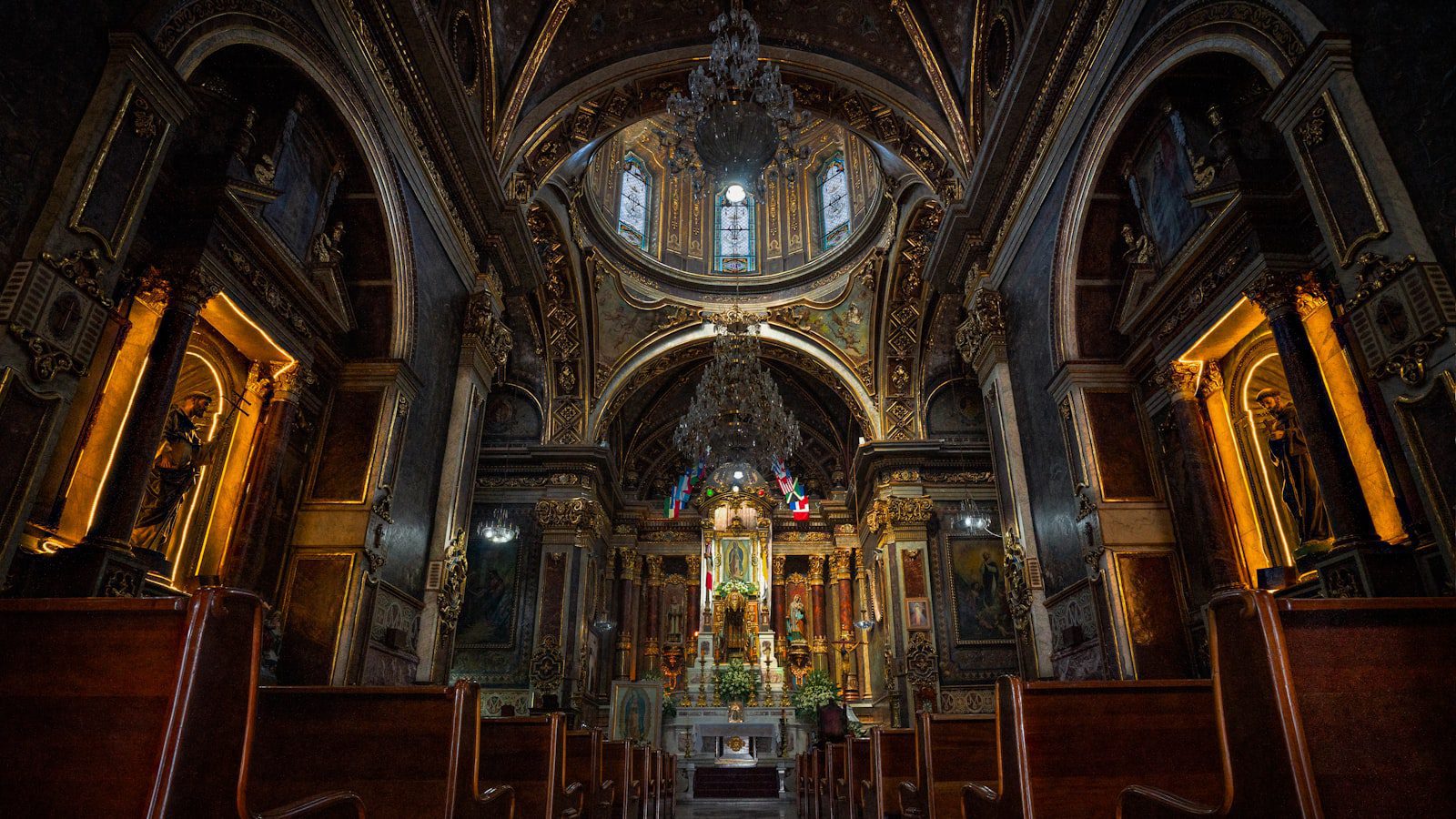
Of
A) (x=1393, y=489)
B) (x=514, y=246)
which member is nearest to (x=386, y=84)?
(x=514, y=246)

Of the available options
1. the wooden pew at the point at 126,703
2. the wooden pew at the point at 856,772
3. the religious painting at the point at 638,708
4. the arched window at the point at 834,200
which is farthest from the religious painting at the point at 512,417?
the wooden pew at the point at 126,703

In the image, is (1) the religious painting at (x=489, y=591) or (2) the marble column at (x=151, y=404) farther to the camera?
(1) the religious painting at (x=489, y=591)

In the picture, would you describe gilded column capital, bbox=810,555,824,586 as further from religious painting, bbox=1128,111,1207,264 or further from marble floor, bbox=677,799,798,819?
religious painting, bbox=1128,111,1207,264

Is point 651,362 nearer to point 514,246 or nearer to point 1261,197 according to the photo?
point 514,246

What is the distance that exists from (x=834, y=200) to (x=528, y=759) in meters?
15.8

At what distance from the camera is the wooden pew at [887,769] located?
473 cm

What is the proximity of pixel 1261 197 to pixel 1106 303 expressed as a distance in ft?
7.40

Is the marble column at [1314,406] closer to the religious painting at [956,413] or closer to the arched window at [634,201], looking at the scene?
the religious painting at [956,413]

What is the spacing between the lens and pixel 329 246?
7402mm

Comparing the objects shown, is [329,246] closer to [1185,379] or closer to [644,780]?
[644,780]

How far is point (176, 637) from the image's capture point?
161cm

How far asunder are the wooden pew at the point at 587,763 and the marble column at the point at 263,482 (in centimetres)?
347

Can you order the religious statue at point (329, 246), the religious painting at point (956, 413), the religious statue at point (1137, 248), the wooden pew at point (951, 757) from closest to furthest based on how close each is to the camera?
1. the wooden pew at point (951, 757)
2. the religious statue at point (1137, 248)
3. the religious statue at point (329, 246)
4. the religious painting at point (956, 413)

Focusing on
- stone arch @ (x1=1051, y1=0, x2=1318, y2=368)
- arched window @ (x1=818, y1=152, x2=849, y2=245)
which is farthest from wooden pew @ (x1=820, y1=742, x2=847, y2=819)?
arched window @ (x1=818, y1=152, x2=849, y2=245)
